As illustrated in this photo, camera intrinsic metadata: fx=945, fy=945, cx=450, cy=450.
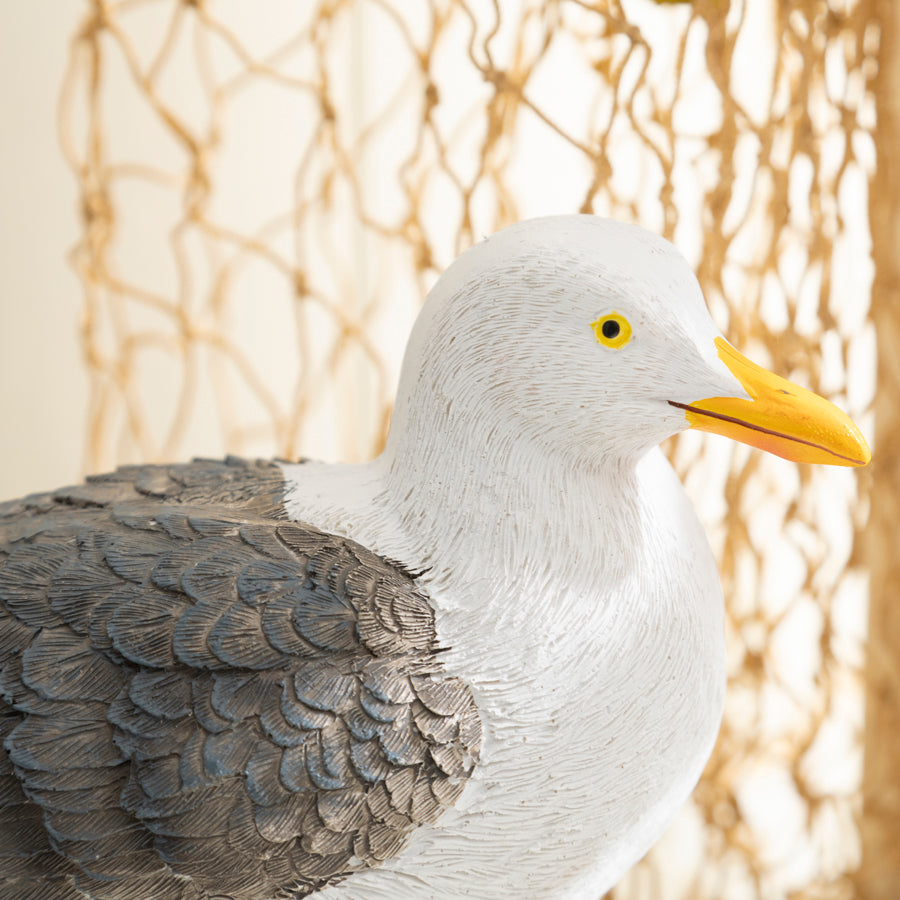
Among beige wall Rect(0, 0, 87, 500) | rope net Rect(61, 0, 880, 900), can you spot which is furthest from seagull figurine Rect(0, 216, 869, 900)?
beige wall Rect(0, 0, 87, 500)

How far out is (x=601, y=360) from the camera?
1.49 ft

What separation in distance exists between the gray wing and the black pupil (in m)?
0.16

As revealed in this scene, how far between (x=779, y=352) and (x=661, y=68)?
324 millimetres

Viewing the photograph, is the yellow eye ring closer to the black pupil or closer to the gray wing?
the black pupil

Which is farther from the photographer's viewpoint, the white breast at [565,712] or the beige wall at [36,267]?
the beige wall at [36,267]

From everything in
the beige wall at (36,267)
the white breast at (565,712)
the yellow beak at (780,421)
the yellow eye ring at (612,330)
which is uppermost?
the beige wall at (36,267)

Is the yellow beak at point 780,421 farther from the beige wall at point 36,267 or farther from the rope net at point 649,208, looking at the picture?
the beige wall at point 36,267

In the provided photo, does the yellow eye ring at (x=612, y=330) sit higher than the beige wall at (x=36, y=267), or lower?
lower

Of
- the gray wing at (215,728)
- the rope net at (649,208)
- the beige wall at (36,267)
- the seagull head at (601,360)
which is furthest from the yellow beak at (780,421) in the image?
the beige wall at (36,267)

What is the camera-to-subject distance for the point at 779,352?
75 centimetres

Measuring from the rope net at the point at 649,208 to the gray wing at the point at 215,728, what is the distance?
16.1 inches

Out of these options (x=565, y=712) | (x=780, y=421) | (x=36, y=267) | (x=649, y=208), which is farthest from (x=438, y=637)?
(x=36, y=267)

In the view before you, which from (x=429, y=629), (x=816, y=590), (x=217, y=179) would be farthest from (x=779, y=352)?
(x=217, y=179)

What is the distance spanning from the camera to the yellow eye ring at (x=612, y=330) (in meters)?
0.45
